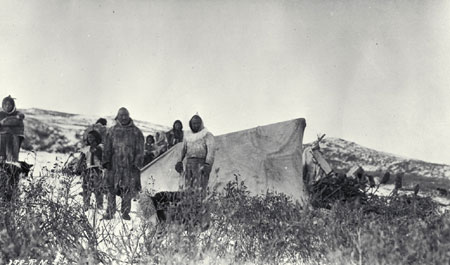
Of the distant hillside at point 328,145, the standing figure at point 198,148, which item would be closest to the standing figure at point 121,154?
the standing figure at point 198,148

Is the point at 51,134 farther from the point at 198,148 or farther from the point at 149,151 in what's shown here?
the point at 198,148

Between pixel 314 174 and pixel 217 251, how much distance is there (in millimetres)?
6799

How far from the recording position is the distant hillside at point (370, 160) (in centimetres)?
2517

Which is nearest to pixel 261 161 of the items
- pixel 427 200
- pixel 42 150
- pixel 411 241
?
pixel 427 200

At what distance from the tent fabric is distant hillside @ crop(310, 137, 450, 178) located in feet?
43.8

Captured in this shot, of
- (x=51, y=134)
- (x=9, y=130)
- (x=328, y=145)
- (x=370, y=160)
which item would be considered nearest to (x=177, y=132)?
(x=9, y=130)

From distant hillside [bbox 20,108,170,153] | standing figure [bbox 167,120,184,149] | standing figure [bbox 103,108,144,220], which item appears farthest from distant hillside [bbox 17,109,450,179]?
standing figure [bbox 103,108,144,220]

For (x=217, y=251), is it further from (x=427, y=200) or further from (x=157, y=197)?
(x=427, y=200)

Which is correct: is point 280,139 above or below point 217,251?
above

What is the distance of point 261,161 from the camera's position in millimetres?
10883

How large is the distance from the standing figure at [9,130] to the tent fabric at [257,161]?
2.52 metres

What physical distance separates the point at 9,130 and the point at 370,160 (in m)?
20.9

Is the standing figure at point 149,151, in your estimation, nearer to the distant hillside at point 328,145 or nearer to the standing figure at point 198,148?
the distant hillside at point 328,145

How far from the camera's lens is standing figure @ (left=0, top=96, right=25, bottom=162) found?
31.0ft
